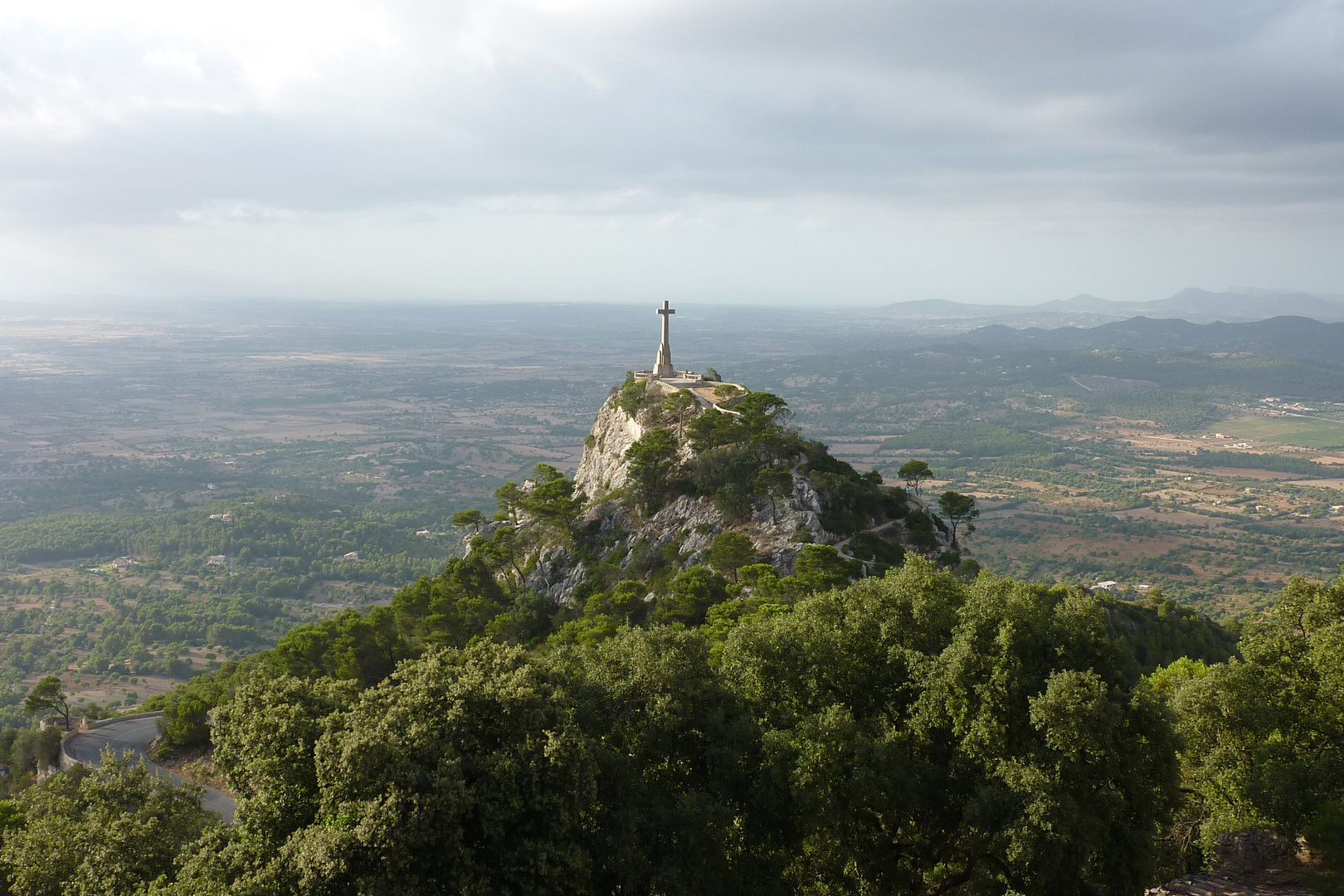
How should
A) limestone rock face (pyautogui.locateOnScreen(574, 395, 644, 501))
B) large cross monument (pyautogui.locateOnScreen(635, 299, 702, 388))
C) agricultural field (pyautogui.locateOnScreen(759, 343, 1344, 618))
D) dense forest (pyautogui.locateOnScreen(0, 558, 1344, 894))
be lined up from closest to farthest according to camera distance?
dense forest (pyautogui.locateOnScreen(0, 558, 1344, 894))
limestone rock face (pyautogui.locateOnScreen(574, 395, 644, 501))
large cross monument (pyautogui.locateOnScreen(635, 299, 702, 388))
agricultural field (pyautogui.locateOnScreen(759, 343, 1344, 618))

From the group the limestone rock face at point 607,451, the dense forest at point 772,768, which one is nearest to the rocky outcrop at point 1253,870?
the dense forest at point 772,768

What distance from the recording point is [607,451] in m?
57.4

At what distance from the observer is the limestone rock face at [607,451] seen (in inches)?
2056

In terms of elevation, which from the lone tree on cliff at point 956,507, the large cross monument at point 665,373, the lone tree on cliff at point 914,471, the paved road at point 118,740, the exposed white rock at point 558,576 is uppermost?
the large cross monument at point 665,373

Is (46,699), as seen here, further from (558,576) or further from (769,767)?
(769,767)

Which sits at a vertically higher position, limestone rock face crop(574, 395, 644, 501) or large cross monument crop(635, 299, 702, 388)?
large cross monument crop(635, 299, 702, 388)

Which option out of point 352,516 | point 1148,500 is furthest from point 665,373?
point 1148,500

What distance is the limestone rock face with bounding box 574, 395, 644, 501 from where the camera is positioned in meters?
52.2

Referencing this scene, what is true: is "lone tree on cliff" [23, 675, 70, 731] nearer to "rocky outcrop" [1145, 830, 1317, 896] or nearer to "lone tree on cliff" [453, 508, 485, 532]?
"lone tree on cliff" [453, 508, 485, 532]

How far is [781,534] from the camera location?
125 ft

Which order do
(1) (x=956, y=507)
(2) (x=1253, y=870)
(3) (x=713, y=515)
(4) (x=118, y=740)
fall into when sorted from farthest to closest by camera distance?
(3) (x=713, y=515)
(1) (x=956, y=507)
(4) (x=118, y=740)
(2) (x=1253, y=870)

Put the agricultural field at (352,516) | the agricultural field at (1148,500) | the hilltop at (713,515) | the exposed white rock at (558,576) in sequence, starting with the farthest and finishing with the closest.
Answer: the agricultural field at (1148,500) → the agricultural field at (352,516) → the exposed white rock at (558,576) → the hilltop at (713,515)

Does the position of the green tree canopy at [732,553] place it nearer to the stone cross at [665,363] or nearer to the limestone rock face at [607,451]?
the limestone rock face at [607,451]

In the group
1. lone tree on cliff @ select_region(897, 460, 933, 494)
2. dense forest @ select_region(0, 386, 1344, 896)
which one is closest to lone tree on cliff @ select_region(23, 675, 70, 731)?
dense forest @ select_region(0, 386, 1344, 896)
